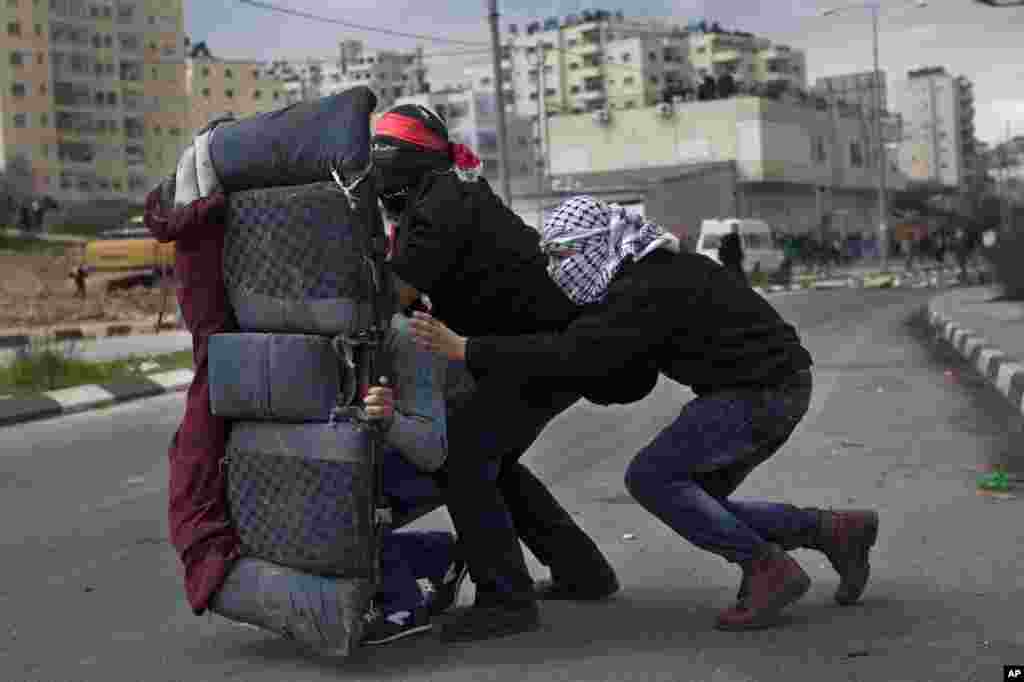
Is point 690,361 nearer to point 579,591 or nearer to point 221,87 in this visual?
point 579,591

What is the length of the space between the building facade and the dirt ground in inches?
1630

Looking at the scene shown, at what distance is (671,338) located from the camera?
16.4 feet

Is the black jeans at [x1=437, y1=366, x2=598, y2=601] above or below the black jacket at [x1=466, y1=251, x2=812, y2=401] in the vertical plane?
below

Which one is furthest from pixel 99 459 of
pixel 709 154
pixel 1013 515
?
pixel 709 154

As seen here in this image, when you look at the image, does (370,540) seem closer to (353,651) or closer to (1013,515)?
(353,651)

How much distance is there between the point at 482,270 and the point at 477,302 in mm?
112

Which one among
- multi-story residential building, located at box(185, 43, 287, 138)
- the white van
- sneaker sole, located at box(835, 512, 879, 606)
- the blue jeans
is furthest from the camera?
multi-story residential building, located at box(185, 43, 287, 138)

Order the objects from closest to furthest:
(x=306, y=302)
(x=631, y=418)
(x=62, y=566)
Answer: (x=306, y=302) < (x=62, y=566) < (x=631, y=418)

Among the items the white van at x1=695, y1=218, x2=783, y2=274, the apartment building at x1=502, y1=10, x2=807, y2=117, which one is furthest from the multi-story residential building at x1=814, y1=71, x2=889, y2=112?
the white van at x1=695, y1=218, x2=783, y2=274

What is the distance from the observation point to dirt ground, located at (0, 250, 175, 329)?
36.0 m

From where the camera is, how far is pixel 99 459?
11078 millimetres

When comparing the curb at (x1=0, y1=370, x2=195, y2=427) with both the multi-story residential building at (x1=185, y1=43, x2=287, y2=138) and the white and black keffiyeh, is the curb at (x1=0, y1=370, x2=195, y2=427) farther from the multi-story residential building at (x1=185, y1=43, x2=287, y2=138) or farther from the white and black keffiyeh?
the multi-story residential building at (x1=185, y1=43, x2=287, y2=138)

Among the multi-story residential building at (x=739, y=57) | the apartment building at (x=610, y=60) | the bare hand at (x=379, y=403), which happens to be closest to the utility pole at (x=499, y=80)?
the bare hand at (x=379, y=403)

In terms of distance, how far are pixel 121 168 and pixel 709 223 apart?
75264mm
